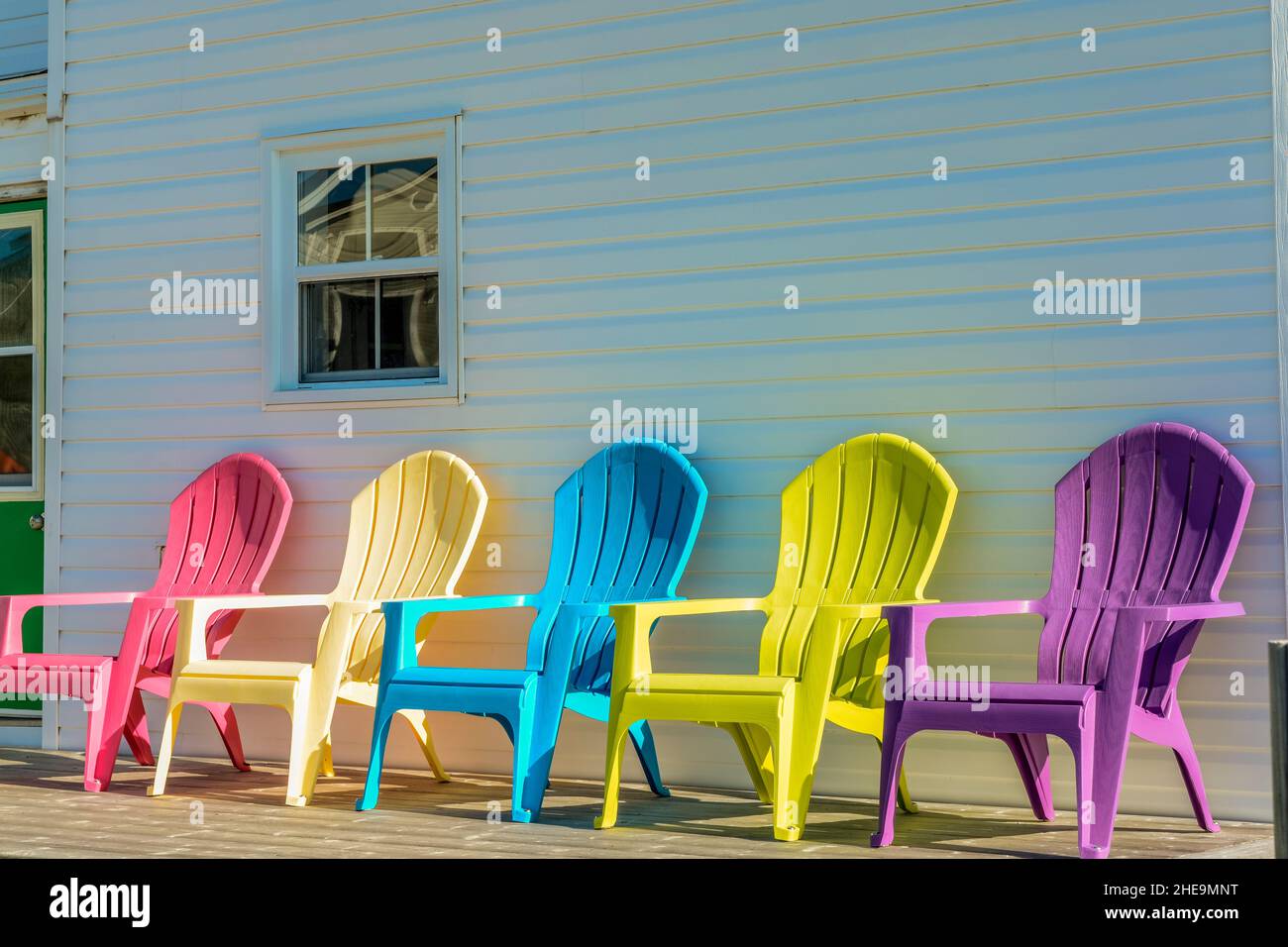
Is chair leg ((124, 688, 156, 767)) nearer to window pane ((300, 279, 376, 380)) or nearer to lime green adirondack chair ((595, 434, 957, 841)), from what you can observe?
window pane ((300, 279, 376, 380))

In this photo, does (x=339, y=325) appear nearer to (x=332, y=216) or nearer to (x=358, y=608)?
(x=332, y=216)

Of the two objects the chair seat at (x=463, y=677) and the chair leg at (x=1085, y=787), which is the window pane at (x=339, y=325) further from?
the chair leg at (x=1085, y=787)

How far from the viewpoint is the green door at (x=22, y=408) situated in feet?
22.0

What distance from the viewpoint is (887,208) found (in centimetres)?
518

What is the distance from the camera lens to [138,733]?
236 inches

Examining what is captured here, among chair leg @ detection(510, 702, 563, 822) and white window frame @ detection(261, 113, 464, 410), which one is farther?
white window frame @ detection(261, 113, 464, 410)

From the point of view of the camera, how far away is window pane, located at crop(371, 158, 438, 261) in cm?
599

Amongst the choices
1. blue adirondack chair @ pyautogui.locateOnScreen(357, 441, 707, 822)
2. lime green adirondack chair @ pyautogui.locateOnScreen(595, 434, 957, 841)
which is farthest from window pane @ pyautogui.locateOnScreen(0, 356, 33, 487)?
lime green adirondack chair @ pyautogui.locateOnScreen(595, 434, 957, 841)

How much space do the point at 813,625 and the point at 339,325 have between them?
2.48 meters

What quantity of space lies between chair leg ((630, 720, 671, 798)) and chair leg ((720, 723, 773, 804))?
26 centimetres

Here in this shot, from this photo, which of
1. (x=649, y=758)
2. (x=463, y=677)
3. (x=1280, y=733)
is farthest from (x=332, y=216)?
(x=1280, y=733)

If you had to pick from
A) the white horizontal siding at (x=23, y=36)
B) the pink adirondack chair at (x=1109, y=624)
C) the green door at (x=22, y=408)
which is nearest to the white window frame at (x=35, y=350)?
the green door at (x=22, y=408)

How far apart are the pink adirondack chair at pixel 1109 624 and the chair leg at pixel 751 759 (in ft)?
2.36
